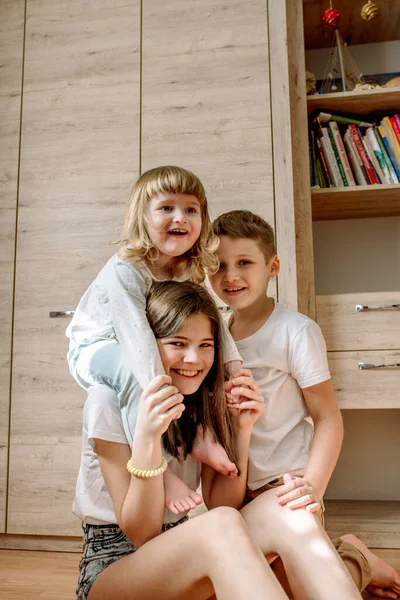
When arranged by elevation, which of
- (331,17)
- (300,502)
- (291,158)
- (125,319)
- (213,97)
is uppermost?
(331,17)

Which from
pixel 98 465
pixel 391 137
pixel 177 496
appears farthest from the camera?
pixel 391 137

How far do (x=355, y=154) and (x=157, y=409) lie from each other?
1548 millimetres

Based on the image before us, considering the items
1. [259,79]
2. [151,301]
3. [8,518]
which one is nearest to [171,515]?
[151,301]

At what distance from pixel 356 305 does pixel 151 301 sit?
1.02m

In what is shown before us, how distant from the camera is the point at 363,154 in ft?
6.79

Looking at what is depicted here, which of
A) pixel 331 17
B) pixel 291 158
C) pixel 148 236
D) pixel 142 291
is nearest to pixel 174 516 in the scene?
pixel 142 291

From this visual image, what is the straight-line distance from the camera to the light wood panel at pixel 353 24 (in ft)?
7.11

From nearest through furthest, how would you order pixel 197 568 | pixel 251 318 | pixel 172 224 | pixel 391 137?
pixel 197 568 < pixel 172 224 < pixel 251 318 < pixel 391 137

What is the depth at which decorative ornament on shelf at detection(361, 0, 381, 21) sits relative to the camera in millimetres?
2111

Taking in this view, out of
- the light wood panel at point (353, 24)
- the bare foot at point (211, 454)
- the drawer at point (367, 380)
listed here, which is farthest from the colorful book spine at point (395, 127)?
the bare foot at point (211, 454)

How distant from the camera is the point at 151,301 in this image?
3.57 feet

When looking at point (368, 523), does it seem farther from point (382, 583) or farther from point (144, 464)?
point (144, 464)

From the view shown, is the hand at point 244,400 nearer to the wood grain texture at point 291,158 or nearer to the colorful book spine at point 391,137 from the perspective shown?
the wood grain texture at point 291,158

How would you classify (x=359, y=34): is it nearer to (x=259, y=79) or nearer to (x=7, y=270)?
(x=259, y=79)
